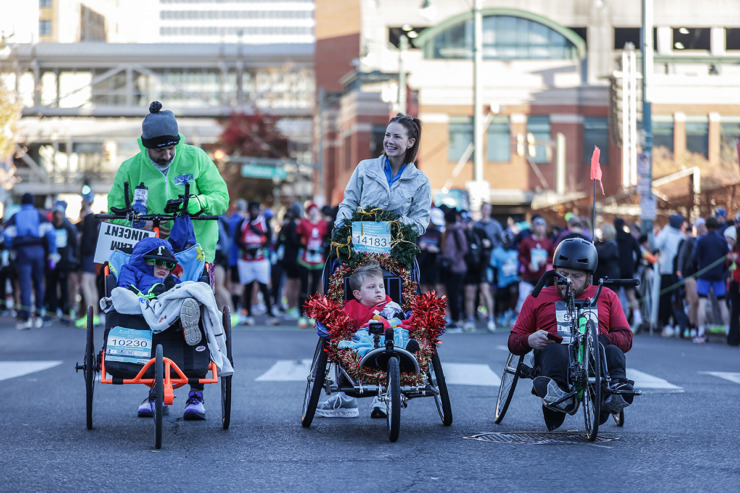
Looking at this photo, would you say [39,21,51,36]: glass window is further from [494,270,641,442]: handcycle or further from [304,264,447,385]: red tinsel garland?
[494,270,641,442]: handcycle

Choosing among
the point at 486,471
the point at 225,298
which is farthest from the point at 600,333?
the point at 225,298

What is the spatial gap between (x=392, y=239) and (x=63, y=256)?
46.5ft

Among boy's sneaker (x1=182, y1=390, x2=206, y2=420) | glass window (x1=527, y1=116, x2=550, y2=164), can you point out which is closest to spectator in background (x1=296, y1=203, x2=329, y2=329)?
boy's sneaker (x1=182, y1=390, x2=206, y2=420)

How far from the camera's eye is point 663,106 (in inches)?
2095

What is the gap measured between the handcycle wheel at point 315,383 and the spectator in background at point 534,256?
38.9 ft

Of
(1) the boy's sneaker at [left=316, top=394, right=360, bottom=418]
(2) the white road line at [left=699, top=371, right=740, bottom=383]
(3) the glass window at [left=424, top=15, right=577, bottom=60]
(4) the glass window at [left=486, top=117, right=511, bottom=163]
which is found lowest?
(2) the white road line at [left=699, top=371, right=740, bottom=383]

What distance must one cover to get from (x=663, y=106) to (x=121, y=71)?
34.4 m

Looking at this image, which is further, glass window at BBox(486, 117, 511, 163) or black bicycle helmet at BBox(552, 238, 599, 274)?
glass window at BBox(486, 117, 511, 163)

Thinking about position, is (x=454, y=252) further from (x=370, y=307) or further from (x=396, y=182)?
(x=370, y=307)

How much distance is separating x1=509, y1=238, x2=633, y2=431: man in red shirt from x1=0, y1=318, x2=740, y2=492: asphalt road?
0.30 m

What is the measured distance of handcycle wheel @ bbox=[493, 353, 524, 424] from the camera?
329 inches

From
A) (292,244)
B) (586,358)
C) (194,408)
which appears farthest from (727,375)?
(292,244)

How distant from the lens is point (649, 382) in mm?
12141

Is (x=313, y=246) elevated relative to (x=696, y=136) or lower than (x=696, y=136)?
lower
